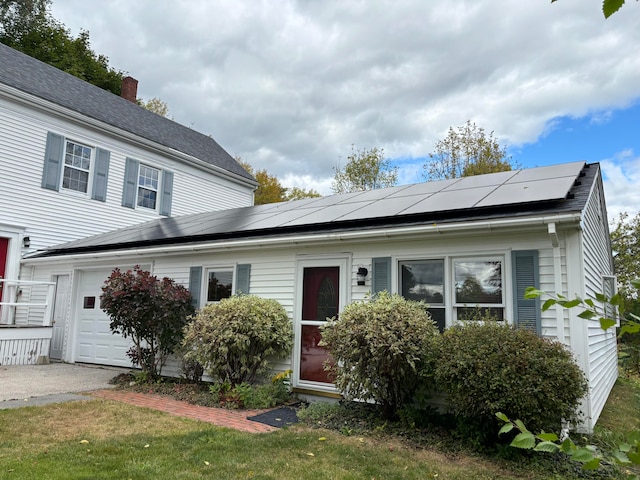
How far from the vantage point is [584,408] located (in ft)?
17.4

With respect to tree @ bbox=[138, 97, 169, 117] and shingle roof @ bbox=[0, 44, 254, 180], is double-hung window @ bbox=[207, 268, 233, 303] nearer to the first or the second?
shingle roof @ bbox=[0, 44, 254, 180]

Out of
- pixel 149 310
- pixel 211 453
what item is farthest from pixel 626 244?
pixel 211 453

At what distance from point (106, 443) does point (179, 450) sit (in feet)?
2.76

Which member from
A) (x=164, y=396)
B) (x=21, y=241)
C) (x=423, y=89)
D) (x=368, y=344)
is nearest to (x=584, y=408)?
(x=368, y=344)

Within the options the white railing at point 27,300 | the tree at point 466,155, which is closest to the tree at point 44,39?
the white railing at point 27,300

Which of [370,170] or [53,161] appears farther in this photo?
[370,170]

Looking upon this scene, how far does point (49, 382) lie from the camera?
8.12 meters

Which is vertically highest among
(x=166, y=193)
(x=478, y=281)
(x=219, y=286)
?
(x=166, y=193)

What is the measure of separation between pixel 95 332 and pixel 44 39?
71.8 feet

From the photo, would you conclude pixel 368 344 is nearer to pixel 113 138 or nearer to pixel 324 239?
pixel 324 239

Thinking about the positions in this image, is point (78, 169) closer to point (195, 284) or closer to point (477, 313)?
point (195, 284)

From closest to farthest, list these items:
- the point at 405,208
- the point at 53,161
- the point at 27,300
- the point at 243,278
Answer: the point at 405,208 → the point at 243,278 → the point at 27,300 → the point at 53,161

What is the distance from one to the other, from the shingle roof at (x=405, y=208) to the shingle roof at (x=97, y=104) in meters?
4.67

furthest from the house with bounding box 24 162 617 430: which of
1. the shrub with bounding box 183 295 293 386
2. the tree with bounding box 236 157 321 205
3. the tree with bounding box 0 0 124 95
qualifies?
the tree with bounding box 236 157 321 205
